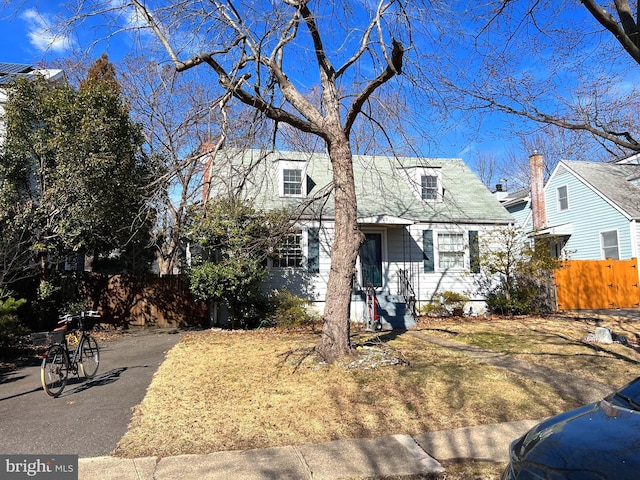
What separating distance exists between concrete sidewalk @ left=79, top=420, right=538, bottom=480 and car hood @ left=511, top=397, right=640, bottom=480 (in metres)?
1.35

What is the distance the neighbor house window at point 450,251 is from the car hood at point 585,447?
1318 centimetres

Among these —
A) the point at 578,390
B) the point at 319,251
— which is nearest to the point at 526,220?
the point at 319,251

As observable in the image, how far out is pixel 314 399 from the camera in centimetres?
621

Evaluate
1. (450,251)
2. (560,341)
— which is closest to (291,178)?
(450,251)

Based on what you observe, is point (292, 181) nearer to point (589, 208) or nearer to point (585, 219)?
point (589, 208)

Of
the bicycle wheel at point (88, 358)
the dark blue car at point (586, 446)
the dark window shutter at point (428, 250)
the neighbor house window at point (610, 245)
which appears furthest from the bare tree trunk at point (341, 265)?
the neighbor house window at point (610, 245)

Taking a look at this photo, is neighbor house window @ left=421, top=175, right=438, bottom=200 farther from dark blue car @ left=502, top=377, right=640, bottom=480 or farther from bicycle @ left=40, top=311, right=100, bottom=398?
dark blue car @ left=502, top=377, right=640, bottom=480

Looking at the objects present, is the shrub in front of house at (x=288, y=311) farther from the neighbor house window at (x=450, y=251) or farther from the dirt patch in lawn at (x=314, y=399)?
the neighbor house window at (x=450, y=251)

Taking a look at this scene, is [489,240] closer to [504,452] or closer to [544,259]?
[544,259]

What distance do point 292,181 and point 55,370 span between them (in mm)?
10598

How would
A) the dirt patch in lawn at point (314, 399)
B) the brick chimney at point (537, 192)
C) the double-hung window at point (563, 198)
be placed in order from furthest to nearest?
the double-hung window at point (563, 198) → the brick chimney at point (537, 192) → the dirt patch in lawn at point (314, 399)

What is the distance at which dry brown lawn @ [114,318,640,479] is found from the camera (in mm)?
5137

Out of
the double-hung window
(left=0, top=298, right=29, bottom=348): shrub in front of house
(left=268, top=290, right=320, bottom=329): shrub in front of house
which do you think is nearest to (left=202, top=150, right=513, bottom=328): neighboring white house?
(left=268, top=290, right=320, bottom=329): shrub in front of house

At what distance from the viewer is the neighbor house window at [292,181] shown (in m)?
16.2
